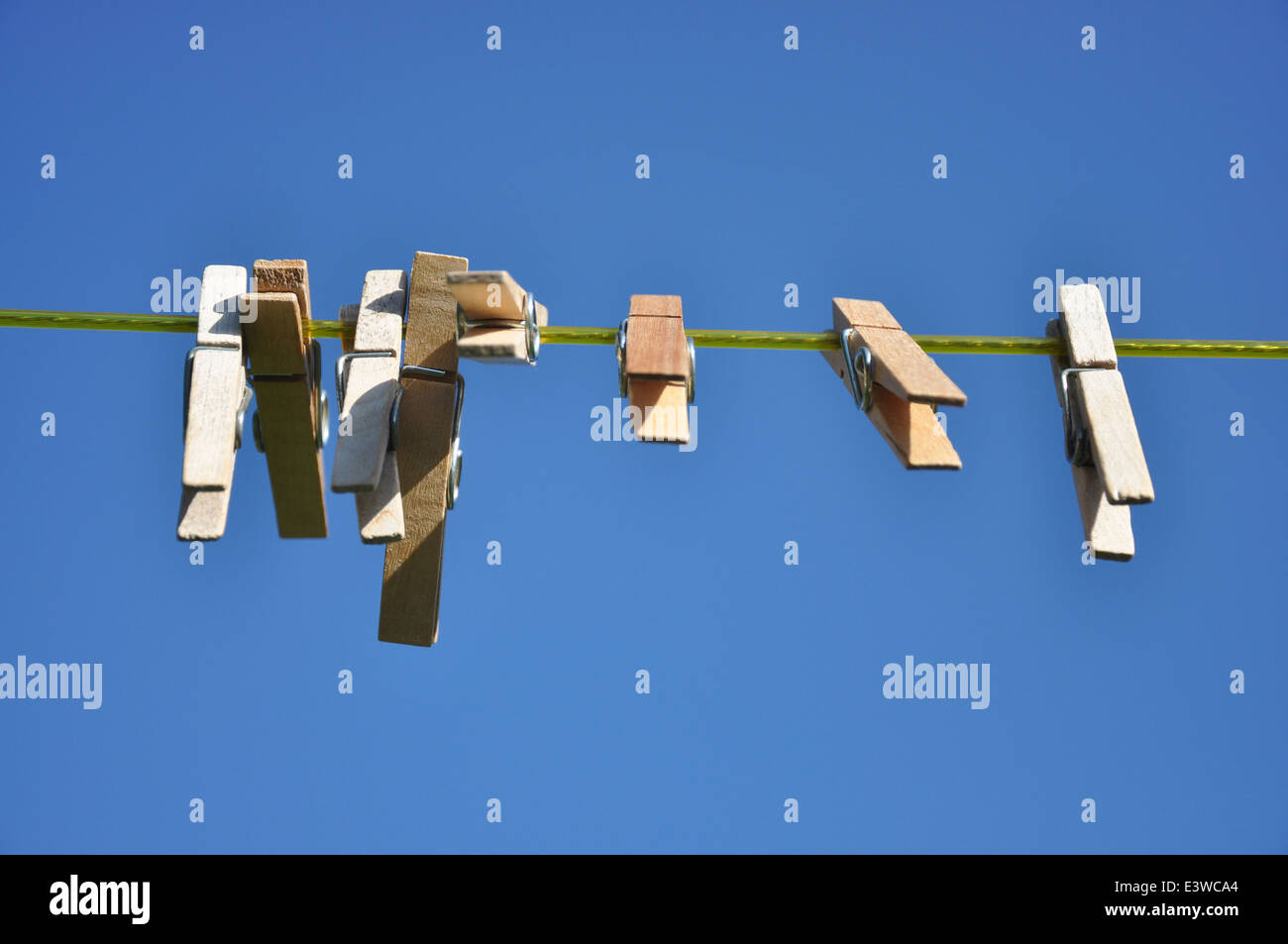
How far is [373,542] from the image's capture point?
6.73 ft

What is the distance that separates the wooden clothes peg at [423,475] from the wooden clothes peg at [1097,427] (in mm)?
1267

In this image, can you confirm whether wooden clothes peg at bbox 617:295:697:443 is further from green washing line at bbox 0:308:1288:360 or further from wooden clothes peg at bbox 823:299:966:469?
wooden clothes peg at bbox 823:299:966:469

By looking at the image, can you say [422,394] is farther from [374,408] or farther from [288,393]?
[288,393]

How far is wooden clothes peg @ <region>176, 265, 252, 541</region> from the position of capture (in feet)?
6.61

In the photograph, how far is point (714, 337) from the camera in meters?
2.27

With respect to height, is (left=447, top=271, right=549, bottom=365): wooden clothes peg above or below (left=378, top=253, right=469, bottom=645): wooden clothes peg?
above

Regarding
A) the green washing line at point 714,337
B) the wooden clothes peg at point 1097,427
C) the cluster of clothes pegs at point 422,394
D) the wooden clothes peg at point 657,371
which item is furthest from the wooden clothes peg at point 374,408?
the wooden clothes peg at point 1097,427

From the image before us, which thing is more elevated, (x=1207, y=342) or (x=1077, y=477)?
(x=1207, y=342)

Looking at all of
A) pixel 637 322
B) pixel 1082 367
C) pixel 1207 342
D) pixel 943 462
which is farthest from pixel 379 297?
pixel 1207 342

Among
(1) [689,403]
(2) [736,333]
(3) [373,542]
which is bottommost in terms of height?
(3) [373,542]

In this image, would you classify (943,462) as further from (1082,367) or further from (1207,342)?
(1207,342)

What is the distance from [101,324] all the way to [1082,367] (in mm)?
2037

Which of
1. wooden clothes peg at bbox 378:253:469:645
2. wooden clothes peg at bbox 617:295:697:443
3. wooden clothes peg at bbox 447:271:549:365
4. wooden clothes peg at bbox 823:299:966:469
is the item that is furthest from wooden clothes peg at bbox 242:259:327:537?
wooden clothes peg at bbox 823:299:966:469

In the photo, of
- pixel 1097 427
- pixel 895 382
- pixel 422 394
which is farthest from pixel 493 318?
pixel 1097 427
